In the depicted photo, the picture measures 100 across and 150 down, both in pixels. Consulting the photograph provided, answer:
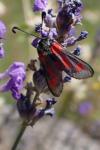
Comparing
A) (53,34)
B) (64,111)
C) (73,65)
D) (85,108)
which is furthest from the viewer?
→ (85,108)

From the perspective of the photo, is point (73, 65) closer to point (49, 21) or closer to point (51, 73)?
point (51, 73)

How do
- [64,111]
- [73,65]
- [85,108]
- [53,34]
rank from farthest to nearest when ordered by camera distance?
[85,108]
[64,111]
[53,34]
[73,65]

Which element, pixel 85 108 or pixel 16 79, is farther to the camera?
pixel 85 108

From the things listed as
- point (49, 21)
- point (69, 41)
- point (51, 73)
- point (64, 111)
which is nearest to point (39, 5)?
point (49, 21)

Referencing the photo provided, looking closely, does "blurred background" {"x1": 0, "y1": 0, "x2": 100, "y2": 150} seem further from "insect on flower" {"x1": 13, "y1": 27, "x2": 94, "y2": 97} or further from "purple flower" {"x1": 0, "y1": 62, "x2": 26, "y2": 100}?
"insect on flower" {"x1": 13, "y1": 27, "x2": 94, "y2": 97}

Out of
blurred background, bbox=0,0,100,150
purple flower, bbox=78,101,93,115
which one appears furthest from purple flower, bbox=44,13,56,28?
purple flower, bbox=78,101,93,115

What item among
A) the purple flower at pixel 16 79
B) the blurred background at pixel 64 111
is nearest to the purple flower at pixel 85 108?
the blurred background at pixel 64 111
